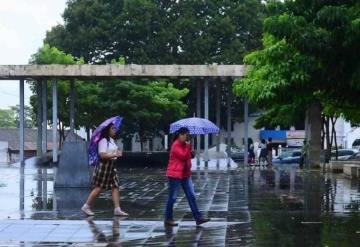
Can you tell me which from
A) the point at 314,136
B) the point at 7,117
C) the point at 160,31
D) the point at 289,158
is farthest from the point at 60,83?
the point at 7,117

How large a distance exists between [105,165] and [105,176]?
0.64ft

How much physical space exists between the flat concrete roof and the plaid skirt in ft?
67.7

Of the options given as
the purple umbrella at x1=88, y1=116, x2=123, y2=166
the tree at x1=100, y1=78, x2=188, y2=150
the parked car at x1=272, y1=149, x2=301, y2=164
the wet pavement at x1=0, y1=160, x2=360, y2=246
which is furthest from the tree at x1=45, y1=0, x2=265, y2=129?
the purple umbrella at x1=88, y1=116, x2=123, y2=166

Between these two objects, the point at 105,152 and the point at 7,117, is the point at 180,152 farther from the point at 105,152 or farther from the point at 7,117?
the point at 7,117

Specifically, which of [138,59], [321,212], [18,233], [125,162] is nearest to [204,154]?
[125,162]

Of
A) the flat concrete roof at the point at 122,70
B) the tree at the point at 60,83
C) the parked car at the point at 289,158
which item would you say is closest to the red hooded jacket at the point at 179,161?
the flat concrete roof at the point at 122,70

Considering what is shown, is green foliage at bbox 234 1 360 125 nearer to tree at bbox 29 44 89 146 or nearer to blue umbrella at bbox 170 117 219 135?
blue umbrella at bbox 170 117 219 135

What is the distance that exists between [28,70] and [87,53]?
64.2 ft

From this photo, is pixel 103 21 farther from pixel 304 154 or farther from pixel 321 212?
pixel 321 212

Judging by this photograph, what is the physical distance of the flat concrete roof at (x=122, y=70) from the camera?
33156 mm

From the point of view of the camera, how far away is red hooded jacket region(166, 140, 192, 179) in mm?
11586

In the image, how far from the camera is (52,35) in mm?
53281

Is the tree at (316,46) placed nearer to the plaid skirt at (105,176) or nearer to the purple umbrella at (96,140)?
the purple umbrella at (96,140)

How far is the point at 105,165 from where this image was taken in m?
12.7
